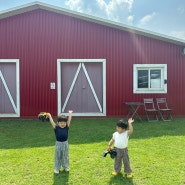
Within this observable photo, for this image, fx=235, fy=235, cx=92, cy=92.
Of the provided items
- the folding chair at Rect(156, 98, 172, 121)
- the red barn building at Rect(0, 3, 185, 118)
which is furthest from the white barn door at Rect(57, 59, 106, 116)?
the folding chair at Rect(156, 98, 172, 121)

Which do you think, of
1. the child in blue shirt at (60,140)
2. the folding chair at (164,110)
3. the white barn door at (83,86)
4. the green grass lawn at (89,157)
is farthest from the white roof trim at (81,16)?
the child in blue shirt at (60,140)

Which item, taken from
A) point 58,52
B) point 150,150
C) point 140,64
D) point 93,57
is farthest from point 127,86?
point 150,150

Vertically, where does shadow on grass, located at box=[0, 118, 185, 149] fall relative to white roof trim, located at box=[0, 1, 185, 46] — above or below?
below

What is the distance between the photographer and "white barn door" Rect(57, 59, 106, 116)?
9.81 m

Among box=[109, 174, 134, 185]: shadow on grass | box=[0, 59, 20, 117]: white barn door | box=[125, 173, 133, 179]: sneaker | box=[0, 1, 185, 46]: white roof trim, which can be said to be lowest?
box=[109, 174, 134, 185]: shadow on grass

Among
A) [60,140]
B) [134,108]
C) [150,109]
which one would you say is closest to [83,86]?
[134,108]

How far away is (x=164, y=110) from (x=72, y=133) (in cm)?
424

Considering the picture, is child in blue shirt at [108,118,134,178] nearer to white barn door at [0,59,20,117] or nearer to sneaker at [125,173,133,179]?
sneaker at [125,173,133,179]

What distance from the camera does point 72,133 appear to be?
6.88 metres

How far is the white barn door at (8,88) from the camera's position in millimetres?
9672

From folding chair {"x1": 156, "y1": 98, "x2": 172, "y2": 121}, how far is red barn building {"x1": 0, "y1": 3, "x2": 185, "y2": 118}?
0.81 feet

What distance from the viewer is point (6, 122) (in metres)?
8.89

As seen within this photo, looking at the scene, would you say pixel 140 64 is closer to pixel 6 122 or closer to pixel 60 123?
pixel 6 122

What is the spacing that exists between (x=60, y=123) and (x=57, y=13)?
7.01 m
